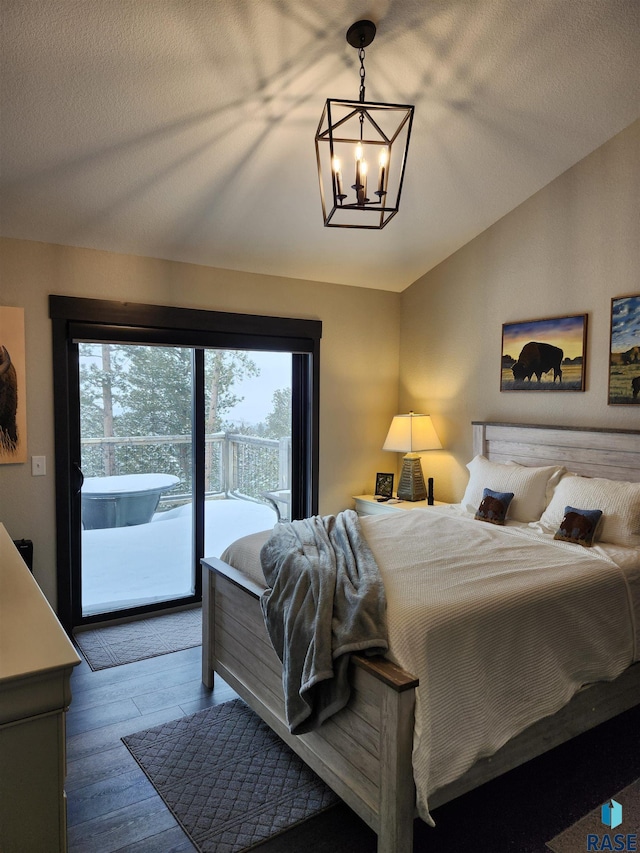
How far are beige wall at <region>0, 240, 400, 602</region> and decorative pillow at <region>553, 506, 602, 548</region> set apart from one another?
80.2 inches

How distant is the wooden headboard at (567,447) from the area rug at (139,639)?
2.32 m

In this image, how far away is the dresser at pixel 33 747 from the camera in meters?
1.10

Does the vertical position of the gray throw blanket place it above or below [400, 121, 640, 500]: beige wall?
below

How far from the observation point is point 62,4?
6.83ft

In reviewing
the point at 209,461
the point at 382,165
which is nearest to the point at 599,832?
the point at 382,165

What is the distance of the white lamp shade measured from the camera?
4379 millimetres

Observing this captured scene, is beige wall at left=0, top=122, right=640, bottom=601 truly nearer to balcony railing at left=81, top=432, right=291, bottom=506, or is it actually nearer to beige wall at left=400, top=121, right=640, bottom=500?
beige wall at left=400, top=121, right=640, bottom=500

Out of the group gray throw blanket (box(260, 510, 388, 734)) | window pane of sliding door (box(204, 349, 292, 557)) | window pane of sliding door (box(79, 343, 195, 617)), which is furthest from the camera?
window pane of sliding door (box(204, 349, 292, 557))

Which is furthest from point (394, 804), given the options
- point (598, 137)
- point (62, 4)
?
point (598, 137)

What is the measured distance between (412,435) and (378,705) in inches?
106

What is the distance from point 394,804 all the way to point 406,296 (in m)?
3.87

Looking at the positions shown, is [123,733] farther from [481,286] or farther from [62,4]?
[481,286]

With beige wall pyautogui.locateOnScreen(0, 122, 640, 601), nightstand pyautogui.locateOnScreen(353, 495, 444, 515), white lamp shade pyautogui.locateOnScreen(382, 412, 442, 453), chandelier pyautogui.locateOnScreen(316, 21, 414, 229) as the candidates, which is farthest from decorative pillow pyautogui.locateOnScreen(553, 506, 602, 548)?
chandelier pyautogui.locateOnScreen(316, 21, 414, 229)

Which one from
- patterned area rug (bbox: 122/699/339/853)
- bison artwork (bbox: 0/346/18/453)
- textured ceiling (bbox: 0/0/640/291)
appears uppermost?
textured ceiling (bbox: 0/0/640/291)
